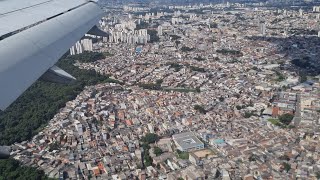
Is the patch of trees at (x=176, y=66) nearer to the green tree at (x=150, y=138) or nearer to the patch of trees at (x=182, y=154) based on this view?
the green tree at (x=150, y=138)

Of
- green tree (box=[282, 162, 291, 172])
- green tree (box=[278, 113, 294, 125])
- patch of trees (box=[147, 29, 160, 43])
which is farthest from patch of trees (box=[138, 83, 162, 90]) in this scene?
patch of trees (box=[147, 29, 160, 43])

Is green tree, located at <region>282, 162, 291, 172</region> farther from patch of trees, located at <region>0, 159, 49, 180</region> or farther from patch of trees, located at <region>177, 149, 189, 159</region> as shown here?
patch of trees, located at <region>0, 159, 49, 180</region>

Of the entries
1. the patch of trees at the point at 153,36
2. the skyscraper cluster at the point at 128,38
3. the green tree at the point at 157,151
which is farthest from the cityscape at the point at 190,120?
the patch of trees at the point at 153,36

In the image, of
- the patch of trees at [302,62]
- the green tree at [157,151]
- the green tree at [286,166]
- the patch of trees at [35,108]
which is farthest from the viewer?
the patch of trees at [302,62]

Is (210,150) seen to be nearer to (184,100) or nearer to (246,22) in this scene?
(184,100)

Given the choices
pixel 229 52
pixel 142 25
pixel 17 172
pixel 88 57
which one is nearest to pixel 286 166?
pixel 17 172

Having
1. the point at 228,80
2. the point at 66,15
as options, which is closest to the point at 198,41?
the point at 228,80
